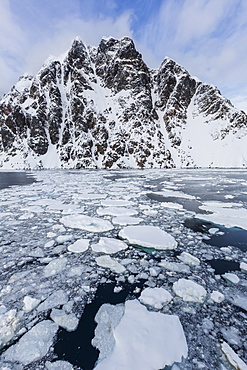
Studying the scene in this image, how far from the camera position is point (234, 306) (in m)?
2.04

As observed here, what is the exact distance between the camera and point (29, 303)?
206 centimetres

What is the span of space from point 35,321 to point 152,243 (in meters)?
2.41

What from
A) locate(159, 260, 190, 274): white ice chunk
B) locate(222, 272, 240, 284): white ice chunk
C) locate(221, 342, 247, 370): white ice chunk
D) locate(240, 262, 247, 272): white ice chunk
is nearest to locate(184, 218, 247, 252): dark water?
locate(240, 262, 247, 272): white ice chunk

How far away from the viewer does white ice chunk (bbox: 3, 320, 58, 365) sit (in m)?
1.47

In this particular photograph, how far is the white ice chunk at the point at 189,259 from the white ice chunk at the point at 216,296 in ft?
2.21

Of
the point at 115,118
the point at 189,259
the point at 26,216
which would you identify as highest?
the point at 115,118

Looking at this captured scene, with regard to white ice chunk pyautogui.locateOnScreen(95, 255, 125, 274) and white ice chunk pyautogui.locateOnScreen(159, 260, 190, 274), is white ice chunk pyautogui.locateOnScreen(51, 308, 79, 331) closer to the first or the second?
white ice chunk pyautogui.locateOnScreen(95, 255, 125, 274)

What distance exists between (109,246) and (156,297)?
5.11 feet

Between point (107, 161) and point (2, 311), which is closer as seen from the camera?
point (2, 311)

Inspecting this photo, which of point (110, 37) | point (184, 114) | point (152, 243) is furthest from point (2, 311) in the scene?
point (110, 37)

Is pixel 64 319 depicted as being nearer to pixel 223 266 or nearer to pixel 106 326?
pixel 106 326

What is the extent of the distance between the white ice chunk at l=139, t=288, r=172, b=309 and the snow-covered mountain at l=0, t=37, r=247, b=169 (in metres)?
54.1

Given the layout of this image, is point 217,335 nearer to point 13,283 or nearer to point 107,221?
point 13,283

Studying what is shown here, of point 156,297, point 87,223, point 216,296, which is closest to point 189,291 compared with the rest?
point 216,296
